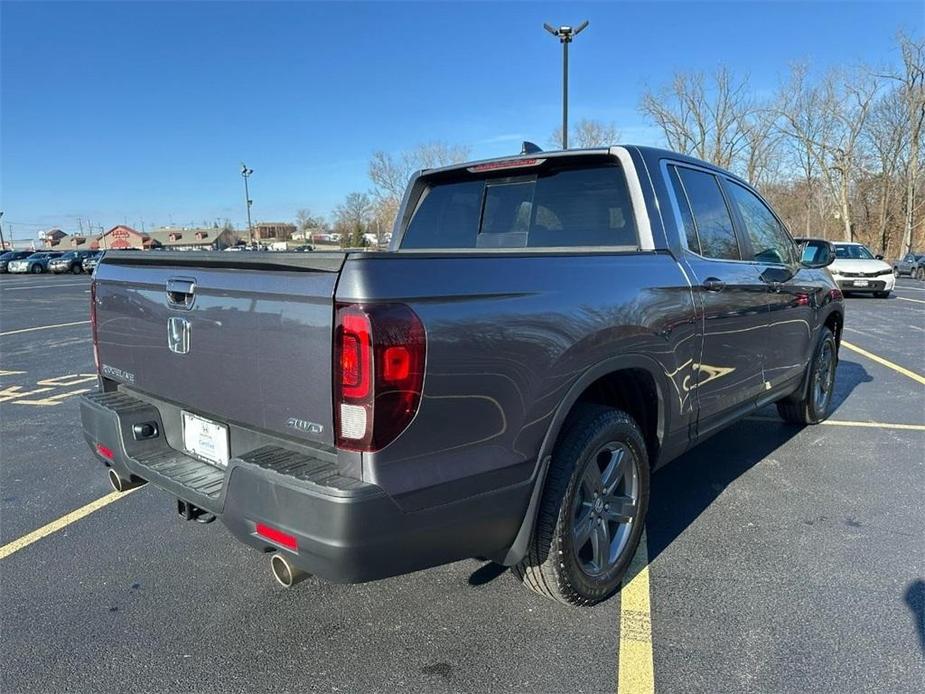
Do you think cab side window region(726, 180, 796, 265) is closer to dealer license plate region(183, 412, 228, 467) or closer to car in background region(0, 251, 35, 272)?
dealer license plate region(183, 412, 228, 467)

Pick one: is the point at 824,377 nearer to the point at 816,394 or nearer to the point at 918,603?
the point at 816,394

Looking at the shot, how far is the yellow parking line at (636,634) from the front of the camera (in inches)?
Answer: 88.5

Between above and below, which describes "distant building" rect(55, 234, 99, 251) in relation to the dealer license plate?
above

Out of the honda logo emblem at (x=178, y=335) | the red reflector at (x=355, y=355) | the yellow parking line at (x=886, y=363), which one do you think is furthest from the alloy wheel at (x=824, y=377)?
the honda logo emblem at (x=178, y=335)

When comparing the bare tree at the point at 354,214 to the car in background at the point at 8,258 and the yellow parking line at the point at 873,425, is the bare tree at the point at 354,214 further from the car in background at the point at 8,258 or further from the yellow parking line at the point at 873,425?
the yellow parking line at the point at 873,425

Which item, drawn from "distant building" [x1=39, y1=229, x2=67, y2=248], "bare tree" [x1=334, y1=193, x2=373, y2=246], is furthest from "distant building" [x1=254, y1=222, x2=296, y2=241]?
"distant building" [x1=39, y1=229, x2=67, y2=248]

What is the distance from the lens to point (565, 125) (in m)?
16.9

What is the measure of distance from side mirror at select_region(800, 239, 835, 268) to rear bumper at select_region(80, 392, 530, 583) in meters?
3.56

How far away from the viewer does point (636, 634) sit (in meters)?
2.52

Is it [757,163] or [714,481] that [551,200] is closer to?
[714,481]

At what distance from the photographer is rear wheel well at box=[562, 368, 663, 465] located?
112 inches

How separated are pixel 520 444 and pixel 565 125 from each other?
16248 millimetres

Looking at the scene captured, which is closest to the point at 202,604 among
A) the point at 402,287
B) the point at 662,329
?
the point at 402,287

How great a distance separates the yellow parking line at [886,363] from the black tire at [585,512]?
19.3 ft
